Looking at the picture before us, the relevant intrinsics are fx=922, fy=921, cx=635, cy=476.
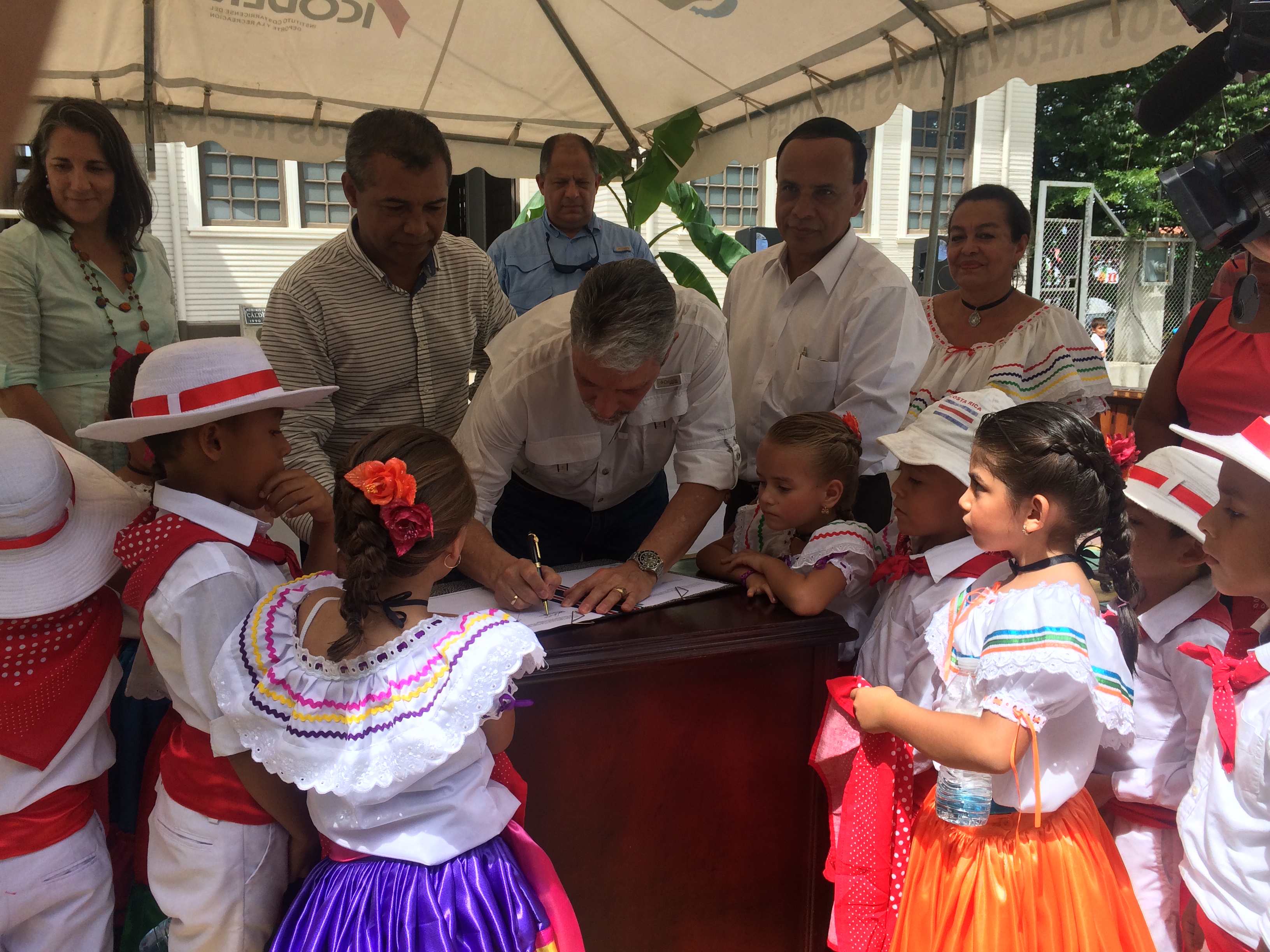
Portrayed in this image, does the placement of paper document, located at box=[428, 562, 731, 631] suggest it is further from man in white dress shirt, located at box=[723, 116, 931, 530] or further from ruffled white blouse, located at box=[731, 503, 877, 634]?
man in white dress shirt, located at box=[723, 116, 931, 530]

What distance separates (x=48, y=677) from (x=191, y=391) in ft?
1.65

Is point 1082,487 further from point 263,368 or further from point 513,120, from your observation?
point 513,120

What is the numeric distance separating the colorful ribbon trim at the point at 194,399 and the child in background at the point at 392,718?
1.00 ft

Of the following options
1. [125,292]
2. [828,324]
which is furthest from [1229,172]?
[125,292]

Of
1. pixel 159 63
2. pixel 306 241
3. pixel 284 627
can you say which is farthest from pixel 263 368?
pixel 306 241

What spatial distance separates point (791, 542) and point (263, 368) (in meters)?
1.21

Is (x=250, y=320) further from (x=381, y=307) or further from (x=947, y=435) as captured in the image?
(x=947, y=435)

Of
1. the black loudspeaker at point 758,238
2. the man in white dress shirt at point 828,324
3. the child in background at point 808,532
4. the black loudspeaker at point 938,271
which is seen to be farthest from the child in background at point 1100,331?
the child in background at point 808,532

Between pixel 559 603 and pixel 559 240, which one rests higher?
pixel 559 240

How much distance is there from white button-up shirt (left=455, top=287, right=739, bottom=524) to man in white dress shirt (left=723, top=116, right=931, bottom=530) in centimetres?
43

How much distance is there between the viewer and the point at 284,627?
4.50 ft

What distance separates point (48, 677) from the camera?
1.46 meters

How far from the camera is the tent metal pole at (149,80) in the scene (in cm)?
337

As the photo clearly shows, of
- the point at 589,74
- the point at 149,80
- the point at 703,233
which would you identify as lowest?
the point at 703,233
